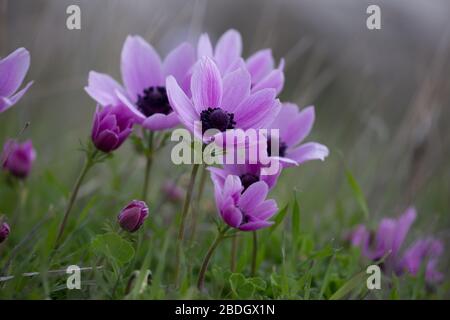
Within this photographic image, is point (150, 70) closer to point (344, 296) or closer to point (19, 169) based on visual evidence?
point (19, 169)

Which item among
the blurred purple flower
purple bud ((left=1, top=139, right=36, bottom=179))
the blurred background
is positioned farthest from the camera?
the blurred background

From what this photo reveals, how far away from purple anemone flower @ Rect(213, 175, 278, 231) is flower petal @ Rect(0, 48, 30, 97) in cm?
39

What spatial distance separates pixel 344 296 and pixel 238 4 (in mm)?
4377

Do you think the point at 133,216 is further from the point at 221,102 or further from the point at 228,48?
the point at 228,48

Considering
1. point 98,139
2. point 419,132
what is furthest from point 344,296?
point 419,132

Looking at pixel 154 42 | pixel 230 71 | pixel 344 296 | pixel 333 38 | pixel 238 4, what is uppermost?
pixel 238 4

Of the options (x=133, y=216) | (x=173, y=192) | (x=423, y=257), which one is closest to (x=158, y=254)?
(x=173, y=192)

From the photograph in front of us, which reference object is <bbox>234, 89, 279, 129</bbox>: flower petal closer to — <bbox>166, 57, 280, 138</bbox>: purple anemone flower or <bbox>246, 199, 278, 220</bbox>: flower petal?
<bbox>166, 57, 280, 138</bbox>: purple anemone flower

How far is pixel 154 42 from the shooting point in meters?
1.72

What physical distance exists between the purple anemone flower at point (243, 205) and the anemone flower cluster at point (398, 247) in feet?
1.64

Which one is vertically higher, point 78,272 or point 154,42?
point 154,42

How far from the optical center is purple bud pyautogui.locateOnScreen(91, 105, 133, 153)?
105cm

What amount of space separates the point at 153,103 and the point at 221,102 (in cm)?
21

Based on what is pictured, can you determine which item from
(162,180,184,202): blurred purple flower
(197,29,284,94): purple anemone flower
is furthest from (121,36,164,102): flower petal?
(162,180,184,202): blurred purple flower
